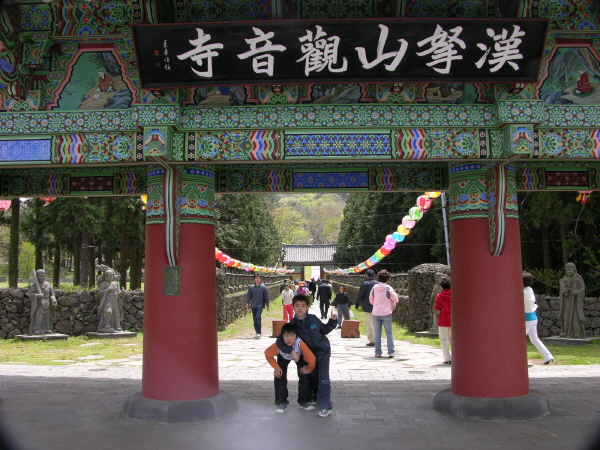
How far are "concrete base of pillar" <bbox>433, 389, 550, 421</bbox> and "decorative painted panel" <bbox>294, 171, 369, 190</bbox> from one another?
3.08 metres

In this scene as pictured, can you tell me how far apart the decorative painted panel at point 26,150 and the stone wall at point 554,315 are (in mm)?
13715

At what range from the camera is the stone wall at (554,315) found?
50.2 ft

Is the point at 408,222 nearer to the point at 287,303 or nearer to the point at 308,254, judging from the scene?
the point at 287,303

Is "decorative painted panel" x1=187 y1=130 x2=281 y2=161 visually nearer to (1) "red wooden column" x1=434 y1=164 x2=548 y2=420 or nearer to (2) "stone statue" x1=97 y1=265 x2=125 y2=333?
(1) "red wooden column" x1=434 y1=164 x2=548 y2=420

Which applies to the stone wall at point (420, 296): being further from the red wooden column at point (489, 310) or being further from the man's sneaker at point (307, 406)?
the man's sneaker at point (307, 406)

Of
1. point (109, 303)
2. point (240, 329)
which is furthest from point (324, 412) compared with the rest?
point (240, 329)

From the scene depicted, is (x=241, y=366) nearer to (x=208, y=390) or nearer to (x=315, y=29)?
(x=208, y=390)

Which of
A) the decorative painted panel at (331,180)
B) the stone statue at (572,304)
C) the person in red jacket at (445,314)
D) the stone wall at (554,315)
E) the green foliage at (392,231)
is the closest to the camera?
the decorative painted panel at (331,180)

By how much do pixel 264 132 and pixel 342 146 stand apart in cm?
92

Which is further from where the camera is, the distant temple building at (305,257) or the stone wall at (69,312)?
the distant temple building at (305,257)

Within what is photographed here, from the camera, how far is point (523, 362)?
6.63 m

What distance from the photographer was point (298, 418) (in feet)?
21.4

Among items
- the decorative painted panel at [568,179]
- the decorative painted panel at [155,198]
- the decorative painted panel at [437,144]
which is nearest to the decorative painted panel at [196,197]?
the decorative painted panel at [155,198]

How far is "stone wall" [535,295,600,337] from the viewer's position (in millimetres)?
15312
